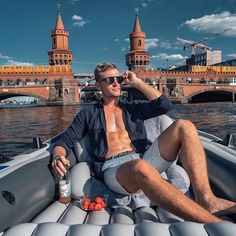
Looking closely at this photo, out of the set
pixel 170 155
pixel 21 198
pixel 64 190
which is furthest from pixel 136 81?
pixel 21 198

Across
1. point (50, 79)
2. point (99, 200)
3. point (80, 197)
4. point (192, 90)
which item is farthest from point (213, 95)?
point (99, 200)

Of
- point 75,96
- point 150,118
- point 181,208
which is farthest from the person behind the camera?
point 75,96

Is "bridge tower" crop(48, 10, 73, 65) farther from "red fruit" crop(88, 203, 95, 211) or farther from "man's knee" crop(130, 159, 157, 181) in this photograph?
"man's knee" crop(130, 159, 157, 181)

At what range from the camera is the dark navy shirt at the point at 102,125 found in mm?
2803

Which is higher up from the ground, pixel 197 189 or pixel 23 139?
pixel 197 189

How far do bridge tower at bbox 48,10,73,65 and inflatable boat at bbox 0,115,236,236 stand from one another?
2682 inches

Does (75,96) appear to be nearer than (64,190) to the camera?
No

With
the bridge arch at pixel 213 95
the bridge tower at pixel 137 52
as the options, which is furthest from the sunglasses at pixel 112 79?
the bridge tower at pixel 137 52

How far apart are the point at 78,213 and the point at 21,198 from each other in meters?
0.43

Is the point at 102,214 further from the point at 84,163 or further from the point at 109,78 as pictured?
the point at 109,78

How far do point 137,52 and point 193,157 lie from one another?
235 feet

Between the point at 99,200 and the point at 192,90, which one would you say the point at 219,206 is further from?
the point at 192,90

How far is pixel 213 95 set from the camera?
60.7 meters

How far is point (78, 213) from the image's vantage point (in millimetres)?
2301
